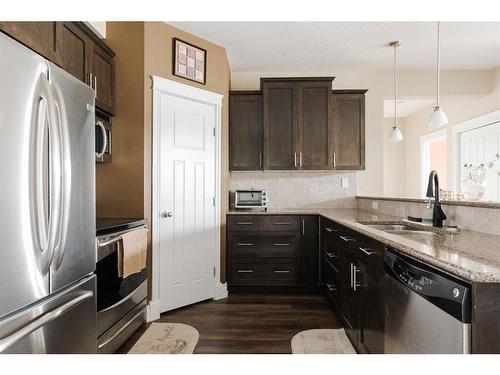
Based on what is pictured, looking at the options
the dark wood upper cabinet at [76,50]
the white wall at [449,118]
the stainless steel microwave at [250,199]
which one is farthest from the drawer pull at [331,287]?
the white wall at [449,118]

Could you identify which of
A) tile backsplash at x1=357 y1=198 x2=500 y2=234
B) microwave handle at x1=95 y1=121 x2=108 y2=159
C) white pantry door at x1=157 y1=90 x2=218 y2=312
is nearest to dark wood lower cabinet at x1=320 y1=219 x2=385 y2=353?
tile backsplash at x1=357 y1=198 x2=500 y2=234

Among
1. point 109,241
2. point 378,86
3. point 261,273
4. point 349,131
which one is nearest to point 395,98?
point 378,86

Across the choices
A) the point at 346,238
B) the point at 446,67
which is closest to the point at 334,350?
the point at 346,238

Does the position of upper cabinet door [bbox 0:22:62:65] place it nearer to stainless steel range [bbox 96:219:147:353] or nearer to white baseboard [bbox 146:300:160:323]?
stainless steel range [bbox 96:219:147:353]

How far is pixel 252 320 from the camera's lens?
2.58 m

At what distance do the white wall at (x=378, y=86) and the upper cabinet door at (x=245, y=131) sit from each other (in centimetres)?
59

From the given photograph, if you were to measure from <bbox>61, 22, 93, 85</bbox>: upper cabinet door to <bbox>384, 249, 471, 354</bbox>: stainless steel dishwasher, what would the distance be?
2.35 m

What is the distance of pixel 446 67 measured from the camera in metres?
3.99

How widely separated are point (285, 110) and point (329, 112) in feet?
1.77

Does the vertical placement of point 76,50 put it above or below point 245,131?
above

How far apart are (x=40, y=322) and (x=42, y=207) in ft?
1.48

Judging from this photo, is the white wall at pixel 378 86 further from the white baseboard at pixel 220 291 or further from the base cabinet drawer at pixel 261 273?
the white baseboard at pixel 220 291

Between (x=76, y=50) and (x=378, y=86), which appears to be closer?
(x=76, y=50)

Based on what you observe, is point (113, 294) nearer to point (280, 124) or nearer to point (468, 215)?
point (468, 215)
